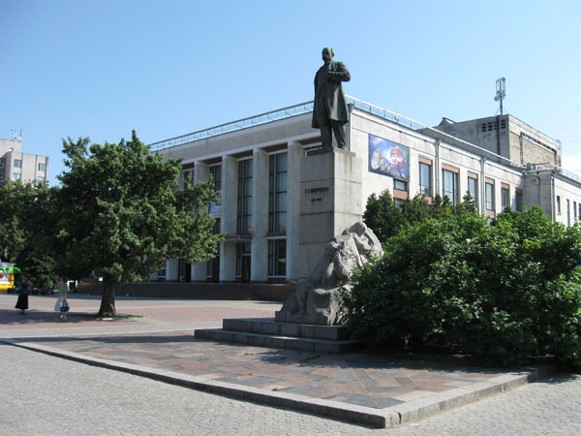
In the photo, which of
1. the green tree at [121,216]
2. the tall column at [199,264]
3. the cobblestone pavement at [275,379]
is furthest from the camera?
the tall column at [199,264]

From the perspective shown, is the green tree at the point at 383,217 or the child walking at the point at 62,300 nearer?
the child walking at the point at 62,300

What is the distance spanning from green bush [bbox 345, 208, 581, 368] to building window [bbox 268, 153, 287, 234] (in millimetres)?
30843

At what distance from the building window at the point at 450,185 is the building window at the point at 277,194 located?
1382cm

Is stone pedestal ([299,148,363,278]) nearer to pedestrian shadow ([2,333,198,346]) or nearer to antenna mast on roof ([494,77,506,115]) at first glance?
pedestrian shadow ([2,333,198,346])

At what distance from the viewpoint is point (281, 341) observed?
36.8 ft

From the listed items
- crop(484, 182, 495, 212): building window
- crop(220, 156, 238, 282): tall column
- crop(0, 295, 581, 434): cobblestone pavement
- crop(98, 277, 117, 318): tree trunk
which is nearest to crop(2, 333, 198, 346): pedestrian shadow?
crop(0, 295, 581, 434): cobblestone pavement

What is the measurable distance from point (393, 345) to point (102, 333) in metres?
8.50

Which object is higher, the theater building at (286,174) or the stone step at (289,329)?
the theater building at (286,174)

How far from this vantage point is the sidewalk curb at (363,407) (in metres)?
5.95

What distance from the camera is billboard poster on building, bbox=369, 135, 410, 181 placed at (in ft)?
124

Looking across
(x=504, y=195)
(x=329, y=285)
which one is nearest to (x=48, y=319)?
(x=329, y=285)

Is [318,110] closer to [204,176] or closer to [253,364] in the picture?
[253,364]

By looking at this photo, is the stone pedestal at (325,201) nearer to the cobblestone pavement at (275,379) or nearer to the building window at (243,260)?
the cobblestone pavement at (275,379)

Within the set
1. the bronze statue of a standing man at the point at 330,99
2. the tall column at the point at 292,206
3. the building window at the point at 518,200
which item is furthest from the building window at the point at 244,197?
the bronze statue of a standing man at the point at 330,99
